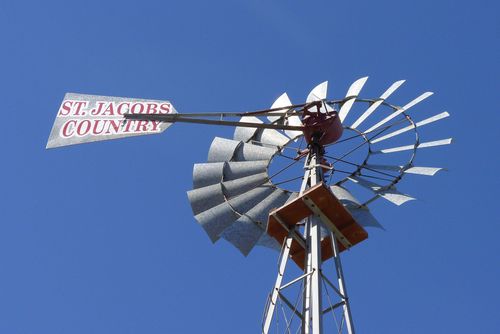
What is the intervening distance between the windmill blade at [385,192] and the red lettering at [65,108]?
18.1 ft

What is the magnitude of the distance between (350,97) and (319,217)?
340 cm

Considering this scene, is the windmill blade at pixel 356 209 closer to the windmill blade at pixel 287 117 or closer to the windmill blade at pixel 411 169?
the windmill blade at pixel 411 169

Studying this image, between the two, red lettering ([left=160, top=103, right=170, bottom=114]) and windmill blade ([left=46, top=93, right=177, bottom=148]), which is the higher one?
red lettering ([left=160, top=103, right=170, bottom=114])

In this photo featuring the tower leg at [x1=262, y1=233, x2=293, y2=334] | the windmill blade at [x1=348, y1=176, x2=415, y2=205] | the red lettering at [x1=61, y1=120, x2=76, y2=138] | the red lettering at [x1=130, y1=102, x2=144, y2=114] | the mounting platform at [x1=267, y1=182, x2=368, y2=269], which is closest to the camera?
the tower leg at [x1=262, y1=233, x2=293, y2=334]

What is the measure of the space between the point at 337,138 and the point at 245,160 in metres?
1.84

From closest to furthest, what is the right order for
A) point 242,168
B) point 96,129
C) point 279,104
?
point 96,129
point 242,168
point 279,104

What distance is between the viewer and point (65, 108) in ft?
57.8

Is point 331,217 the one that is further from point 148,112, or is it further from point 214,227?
point 148,112

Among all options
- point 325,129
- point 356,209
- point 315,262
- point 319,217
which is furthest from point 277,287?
point 325,129

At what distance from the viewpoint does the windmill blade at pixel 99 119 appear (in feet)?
55.1

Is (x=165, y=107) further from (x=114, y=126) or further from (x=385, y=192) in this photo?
(x=385, y=192)

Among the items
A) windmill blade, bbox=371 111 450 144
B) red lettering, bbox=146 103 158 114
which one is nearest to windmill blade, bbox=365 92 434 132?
windmill blade, bbox=371 111 450 144

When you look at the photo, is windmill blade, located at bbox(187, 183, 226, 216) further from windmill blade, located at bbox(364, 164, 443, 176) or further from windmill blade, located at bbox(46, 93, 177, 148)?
windmill blade, located at bbox(364, 164, 443, 176)

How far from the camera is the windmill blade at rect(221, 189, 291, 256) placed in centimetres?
1565
